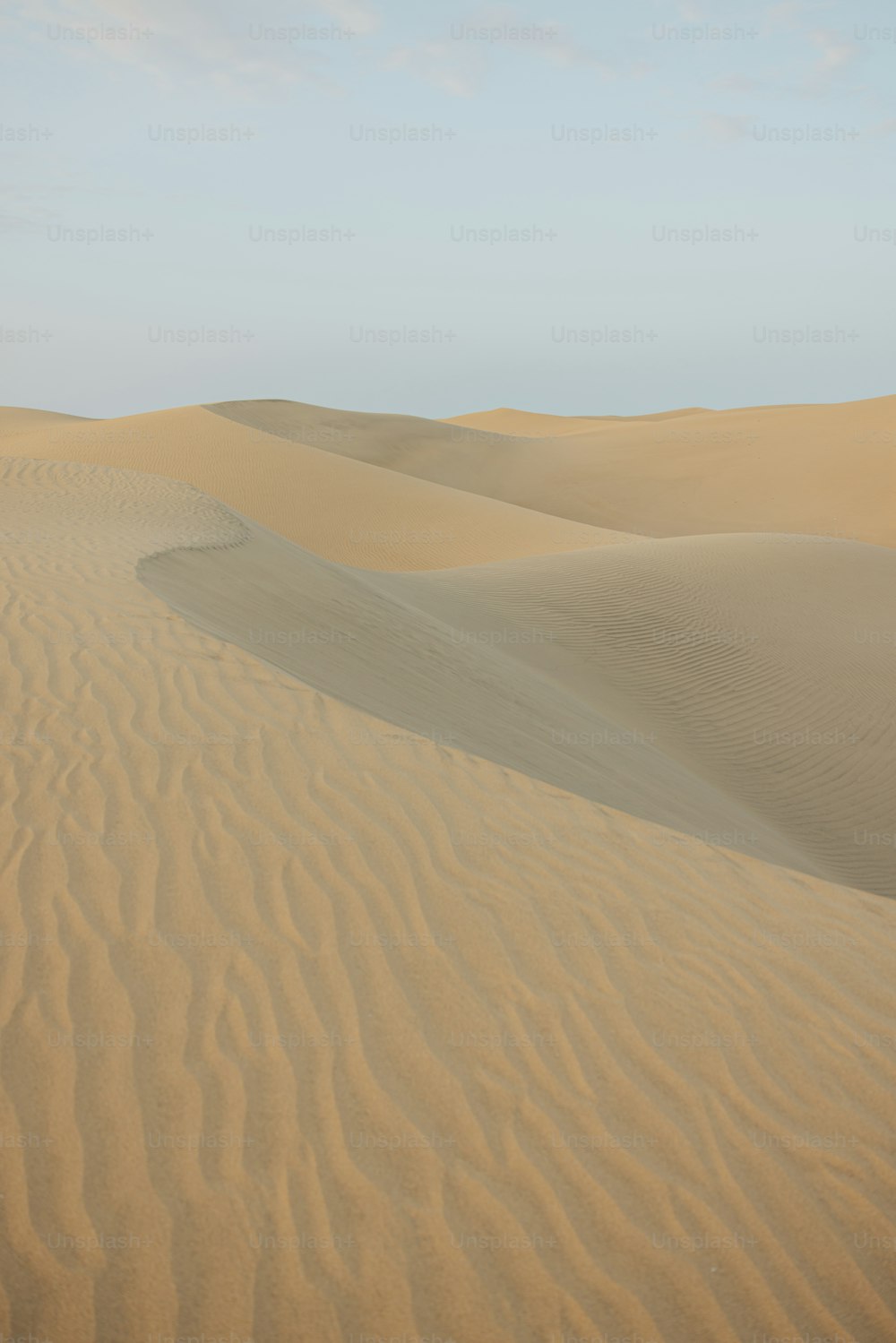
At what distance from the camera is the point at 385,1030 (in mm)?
3293

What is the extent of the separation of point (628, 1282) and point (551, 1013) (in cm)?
89

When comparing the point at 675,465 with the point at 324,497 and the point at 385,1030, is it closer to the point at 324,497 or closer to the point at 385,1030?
the point at 324,497

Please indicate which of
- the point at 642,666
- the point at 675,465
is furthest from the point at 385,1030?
the point at 675,465

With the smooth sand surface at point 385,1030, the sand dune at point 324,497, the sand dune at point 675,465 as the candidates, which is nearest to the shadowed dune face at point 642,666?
the smooth sand surface at point 385,1030

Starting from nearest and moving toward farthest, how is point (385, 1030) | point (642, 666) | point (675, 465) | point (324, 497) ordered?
1. point (385, 1030)
2. point (642, 666)
3. point (324, 497)
4. point (675, 465)

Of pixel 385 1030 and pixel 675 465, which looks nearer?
pixel 385 1030

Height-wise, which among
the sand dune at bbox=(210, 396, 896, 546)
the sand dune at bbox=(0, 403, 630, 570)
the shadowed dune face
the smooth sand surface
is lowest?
the smooth sand surface

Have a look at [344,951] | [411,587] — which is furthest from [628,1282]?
[411,587]

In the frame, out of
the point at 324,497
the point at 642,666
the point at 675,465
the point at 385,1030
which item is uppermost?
the point at 675,465

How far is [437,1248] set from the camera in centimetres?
271

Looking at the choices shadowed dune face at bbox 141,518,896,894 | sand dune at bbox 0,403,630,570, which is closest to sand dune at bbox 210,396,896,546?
sand dune at bbox 0,403,630,570

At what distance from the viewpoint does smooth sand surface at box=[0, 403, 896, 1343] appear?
2674 mm

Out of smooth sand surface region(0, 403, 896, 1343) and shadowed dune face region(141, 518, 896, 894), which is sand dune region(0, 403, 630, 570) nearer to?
shadowed dune face region(141, 518, 896, 894)

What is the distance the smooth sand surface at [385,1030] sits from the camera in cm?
267
